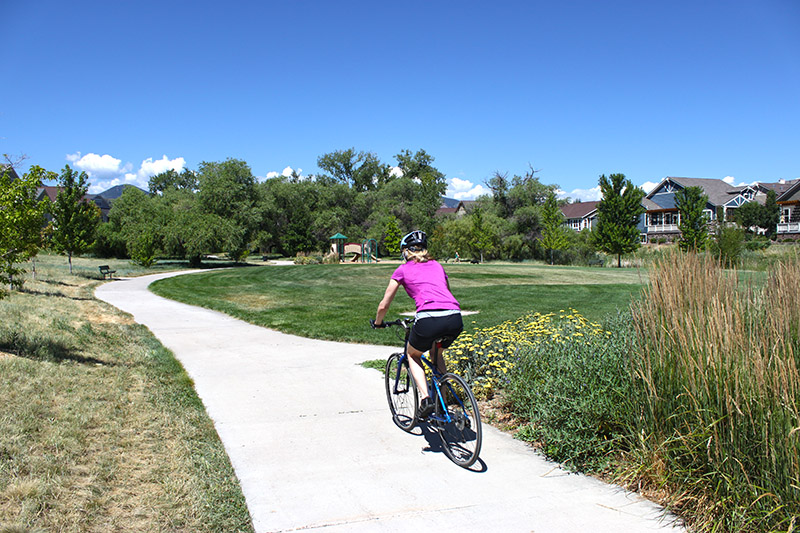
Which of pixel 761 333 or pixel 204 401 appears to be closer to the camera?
pixel 761 333

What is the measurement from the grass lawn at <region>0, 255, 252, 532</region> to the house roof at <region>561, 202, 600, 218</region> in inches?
3189

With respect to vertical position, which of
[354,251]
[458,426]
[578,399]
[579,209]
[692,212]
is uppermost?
[579,209]

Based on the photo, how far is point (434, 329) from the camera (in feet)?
14.8

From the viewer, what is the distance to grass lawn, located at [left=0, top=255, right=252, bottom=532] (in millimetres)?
3328

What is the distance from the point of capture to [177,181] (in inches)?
4488

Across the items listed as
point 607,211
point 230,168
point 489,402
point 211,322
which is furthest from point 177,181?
point 489,402

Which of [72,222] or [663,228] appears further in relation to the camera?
[663,228]

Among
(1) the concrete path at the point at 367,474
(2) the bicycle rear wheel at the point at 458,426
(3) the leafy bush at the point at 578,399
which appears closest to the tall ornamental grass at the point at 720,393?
(3) the leafy bush at the point at 578,399

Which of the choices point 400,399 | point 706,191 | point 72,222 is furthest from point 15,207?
point 706,191

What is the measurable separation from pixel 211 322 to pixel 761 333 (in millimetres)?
11281

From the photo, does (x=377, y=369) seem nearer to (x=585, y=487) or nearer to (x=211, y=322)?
(x=585, y=487)

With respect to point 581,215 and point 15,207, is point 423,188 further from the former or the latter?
point 15,207

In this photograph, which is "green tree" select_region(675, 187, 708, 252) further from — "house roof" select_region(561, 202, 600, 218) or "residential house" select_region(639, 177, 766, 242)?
"house roof" select_region(561, 202, 600, 218)

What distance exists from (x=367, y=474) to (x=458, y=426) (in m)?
0.81
